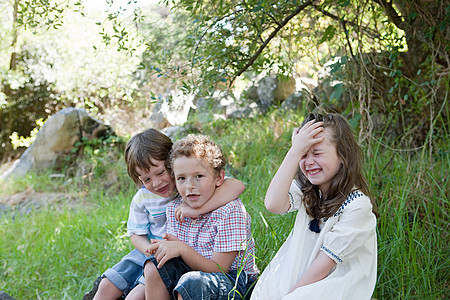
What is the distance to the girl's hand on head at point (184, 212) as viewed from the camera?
225 centimetres

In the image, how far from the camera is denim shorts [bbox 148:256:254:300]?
1.96 metres

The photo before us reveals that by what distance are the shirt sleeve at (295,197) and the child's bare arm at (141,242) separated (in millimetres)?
987

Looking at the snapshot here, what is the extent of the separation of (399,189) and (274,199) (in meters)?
1.38

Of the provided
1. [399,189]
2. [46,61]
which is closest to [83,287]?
[399,189]

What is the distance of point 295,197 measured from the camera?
1933 millimetres

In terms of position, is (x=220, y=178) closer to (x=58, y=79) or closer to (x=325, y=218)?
(x=325, y=218)

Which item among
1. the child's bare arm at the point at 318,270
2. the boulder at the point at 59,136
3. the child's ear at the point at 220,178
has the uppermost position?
the boulder at the point at 59,136

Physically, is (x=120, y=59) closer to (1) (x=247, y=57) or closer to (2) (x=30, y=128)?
(2) (x=30, y=128)

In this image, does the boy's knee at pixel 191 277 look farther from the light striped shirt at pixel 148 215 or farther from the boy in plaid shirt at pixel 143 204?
the light striped shirt at pixel 148 215

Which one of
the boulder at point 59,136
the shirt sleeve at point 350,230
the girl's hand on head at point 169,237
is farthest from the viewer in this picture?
the boulder at point 59,136

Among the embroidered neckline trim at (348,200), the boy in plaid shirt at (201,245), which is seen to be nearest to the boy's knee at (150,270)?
the boy in plaid shirt at (201,245)

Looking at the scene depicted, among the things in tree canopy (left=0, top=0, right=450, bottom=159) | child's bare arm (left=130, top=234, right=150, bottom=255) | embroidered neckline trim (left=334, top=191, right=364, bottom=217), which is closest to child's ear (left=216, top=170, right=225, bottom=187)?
child's bare arm (left=130, top=234, right=150, bottom=255)

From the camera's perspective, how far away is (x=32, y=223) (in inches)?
206

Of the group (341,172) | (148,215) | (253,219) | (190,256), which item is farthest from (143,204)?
(341,172)
